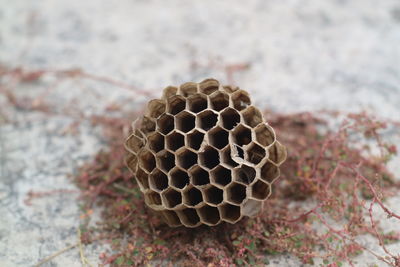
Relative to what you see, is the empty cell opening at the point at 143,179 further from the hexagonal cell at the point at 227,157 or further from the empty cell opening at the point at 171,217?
the hexagonal cell at the point at 227,157

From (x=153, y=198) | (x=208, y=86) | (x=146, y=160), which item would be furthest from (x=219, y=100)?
(x=153, y=198)

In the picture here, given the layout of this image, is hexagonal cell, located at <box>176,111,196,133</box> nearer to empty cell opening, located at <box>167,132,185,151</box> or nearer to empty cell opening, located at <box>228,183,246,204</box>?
empty cell opening, located at <box>167,132,185,151</box>

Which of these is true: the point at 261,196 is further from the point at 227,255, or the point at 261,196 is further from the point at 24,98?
the point at 24,98

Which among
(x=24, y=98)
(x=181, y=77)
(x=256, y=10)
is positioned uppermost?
(x=256, y=10)

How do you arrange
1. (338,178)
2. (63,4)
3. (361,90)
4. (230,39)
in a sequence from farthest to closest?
(63,4) < (230,39) < (361,90) < (338,178)

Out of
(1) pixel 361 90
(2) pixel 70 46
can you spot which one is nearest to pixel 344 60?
(1) pixel 361 90

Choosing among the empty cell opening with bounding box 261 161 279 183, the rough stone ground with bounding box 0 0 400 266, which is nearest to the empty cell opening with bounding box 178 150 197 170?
the empty cell opening with bounding box 261 161 279 183
